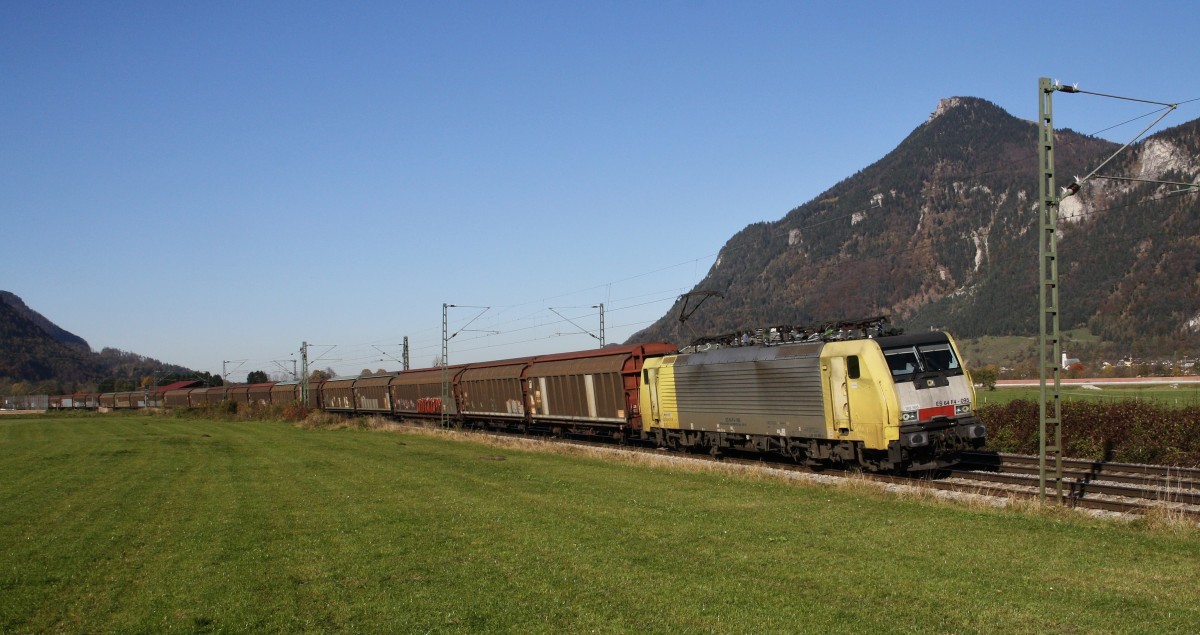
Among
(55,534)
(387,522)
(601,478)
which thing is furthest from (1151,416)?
(55,534)

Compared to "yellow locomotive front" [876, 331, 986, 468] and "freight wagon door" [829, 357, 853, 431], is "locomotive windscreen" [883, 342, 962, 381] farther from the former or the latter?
"freight wagon door" [829, 357, 853, 431]

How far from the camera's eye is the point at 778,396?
24.2 metres

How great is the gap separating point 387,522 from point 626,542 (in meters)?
4.91

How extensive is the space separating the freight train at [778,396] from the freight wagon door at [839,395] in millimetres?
35

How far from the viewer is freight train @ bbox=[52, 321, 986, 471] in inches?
814

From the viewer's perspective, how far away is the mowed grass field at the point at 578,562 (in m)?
9.38

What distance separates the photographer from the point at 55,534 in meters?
15.7

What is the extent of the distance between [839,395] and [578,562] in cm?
1177

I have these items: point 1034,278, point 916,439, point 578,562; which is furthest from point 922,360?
point 1034,278

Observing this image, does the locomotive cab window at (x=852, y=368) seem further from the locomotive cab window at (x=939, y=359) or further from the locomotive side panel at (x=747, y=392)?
the locomotive cab window at (x=939, y=359)

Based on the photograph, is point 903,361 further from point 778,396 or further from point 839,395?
point 778,396

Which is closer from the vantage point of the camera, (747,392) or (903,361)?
(903,361)

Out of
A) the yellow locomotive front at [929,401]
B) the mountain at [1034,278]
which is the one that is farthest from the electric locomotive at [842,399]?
the mountain at [1034,278]

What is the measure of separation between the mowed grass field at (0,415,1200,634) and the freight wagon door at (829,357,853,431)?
2.60m
